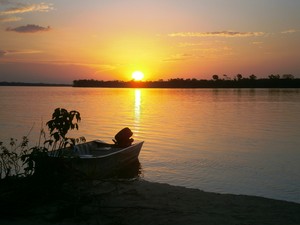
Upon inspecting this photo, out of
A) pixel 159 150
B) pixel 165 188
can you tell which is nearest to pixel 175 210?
pixel 165 188

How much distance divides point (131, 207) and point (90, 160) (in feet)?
14.4

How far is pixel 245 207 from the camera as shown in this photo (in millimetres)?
8125

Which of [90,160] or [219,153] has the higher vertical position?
[90,160]

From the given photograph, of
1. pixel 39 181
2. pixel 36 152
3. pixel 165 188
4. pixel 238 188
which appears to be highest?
pixel 36 152

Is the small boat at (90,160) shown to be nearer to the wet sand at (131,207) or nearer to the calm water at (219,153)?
the wet sand at (131,207)

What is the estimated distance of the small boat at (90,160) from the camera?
8421mm

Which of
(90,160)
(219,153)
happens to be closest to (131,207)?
(90,160)

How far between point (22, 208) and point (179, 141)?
16709 mm

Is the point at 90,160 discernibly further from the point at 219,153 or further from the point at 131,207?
the point at 219,153

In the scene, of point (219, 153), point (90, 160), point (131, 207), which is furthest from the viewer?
point (219, 153)

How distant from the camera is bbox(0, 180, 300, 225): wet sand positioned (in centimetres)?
692

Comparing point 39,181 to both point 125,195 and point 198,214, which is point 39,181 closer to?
point 125,195

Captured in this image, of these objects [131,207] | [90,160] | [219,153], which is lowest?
[219,153]

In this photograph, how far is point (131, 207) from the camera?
7.48 metres
